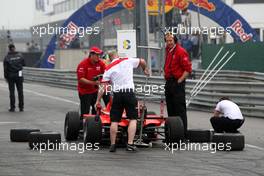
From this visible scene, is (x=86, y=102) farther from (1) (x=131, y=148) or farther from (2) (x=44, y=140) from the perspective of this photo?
(1) (x=131, y=148)

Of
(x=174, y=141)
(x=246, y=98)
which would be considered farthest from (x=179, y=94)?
(x=246, y=98)

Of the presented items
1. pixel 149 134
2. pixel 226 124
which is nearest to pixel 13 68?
pixel 226 124

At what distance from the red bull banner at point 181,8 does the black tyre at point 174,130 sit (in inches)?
849

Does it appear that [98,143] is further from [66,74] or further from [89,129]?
[66,74]

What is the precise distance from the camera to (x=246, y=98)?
64.0 feet

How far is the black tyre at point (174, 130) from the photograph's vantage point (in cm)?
1159

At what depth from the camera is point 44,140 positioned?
1142 centimetres

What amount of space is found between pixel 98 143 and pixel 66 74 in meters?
23.6

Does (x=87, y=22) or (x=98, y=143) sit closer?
(x=98, y=143)

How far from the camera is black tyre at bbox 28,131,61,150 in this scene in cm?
1143

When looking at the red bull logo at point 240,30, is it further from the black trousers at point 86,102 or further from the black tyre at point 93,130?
the black tyre at point 93,130

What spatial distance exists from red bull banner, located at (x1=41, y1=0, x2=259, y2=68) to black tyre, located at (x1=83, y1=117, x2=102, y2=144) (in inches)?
854

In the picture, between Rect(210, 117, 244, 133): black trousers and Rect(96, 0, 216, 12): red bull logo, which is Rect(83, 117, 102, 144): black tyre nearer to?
Rect(210, 117, 244, 133): black trousers

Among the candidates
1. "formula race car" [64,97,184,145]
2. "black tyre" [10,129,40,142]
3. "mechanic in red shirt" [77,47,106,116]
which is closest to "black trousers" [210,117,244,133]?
"formula race car" [64,97,184,145]
